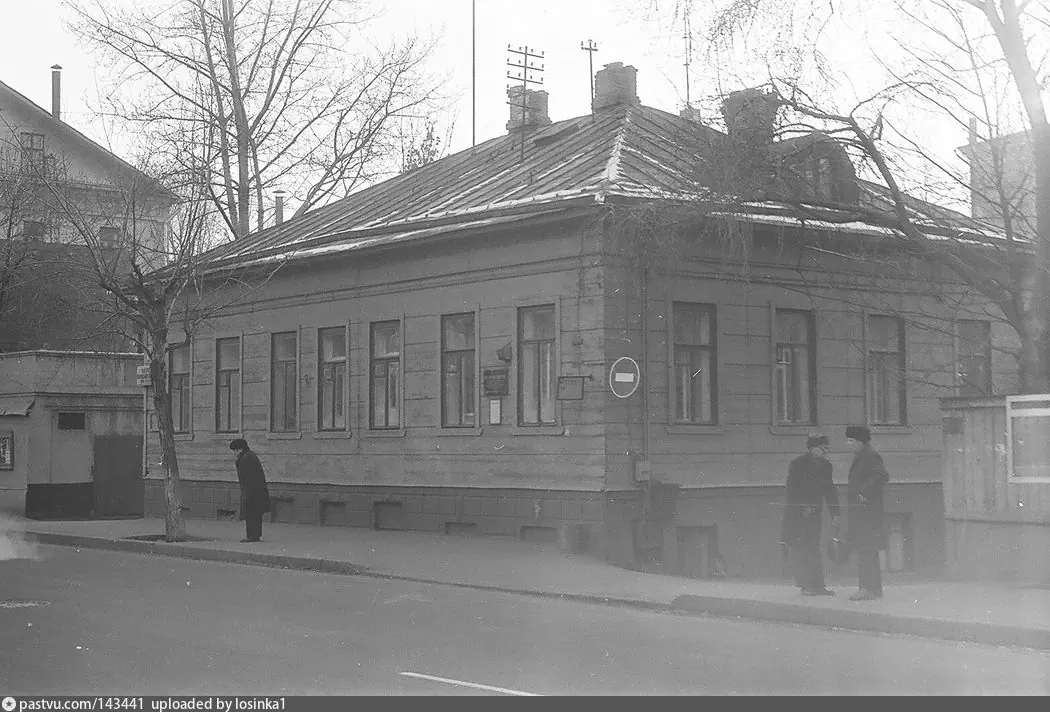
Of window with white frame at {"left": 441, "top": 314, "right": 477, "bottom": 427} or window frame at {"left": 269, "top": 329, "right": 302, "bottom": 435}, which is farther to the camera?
window frame at {"left": 269, "top": 329, "right": 302, "bottom": 435}

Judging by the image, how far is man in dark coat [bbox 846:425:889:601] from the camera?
14.6 m

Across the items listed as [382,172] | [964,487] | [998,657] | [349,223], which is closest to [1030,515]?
[964,487]

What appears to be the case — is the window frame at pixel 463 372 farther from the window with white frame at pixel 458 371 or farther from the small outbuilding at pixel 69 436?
the small outbuilding at pixel 69 436

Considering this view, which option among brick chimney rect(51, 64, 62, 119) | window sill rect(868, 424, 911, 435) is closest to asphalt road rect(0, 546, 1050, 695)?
window sill rect(868, 424, 911, 435)

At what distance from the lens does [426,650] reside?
11.4 meters

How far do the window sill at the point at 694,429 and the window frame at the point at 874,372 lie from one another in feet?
12.2

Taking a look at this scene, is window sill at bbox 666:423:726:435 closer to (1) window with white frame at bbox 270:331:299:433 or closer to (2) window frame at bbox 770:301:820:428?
(2) window frame at bbox 770:301:820:428

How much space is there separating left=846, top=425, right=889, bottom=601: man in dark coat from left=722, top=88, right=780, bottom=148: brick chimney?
510cm

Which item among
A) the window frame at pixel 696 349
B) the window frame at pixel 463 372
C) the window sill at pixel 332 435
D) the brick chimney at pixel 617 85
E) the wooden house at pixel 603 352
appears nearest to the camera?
the wooden house at pixel 603 352

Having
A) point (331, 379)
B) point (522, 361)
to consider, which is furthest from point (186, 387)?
point (522, 361)

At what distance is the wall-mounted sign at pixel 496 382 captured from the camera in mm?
22500

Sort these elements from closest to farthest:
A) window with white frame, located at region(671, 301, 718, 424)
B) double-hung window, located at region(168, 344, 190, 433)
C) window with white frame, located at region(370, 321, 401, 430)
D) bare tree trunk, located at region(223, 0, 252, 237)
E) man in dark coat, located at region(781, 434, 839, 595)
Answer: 1. man in dark coat, located at region(781, 434, 839, 595)
2. window with white frame, located at region(671, 301, 718, 424)
3. window with white frame, located at region(370, 321, 401, 430)
4. double-hung window, located at region(168, 344, 190, 433)
5. bare tree trunk, located at region(223, 0, 252, 237)

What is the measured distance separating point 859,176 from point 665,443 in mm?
5211

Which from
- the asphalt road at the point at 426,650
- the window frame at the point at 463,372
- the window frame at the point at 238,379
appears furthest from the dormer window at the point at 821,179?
the window frame at the point at 238,379
